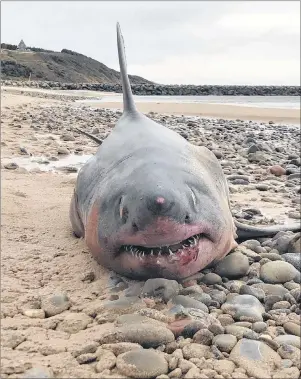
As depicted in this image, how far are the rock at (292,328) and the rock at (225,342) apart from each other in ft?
1.02

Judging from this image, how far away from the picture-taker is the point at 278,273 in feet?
11.3

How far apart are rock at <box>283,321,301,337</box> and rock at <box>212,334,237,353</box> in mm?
311

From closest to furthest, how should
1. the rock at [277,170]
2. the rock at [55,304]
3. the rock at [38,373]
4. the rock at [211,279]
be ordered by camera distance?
1. the rock at [38,373]
2. the rock at [55,304]
3. the rock at [211,279]
4. the rock at [277,170]

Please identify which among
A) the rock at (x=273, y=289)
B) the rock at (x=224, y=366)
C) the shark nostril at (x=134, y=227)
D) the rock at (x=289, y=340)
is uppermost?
the shark nostril at (x=134, y=227)

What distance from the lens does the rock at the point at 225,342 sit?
2.59 m

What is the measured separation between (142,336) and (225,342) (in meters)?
0.38

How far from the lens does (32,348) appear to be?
255 centimetres

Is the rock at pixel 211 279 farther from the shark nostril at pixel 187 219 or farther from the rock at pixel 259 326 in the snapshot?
the rock at pixel 259 326

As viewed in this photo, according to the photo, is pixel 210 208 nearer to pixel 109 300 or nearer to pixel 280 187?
pixel 109 300

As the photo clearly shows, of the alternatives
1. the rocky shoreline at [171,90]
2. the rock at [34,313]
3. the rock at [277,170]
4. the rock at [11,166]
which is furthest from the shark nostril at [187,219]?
the rocky shoreline at [171,90]

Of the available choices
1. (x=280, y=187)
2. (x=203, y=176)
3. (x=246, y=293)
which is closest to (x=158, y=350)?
(x=246, y=293)

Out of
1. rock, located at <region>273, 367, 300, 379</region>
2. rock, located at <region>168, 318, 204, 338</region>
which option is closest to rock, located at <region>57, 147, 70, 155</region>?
rock, located at <region>168, 318, 204, 338</region>

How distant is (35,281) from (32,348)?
0.94 m

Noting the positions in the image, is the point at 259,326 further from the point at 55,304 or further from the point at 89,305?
the point at 55,304
